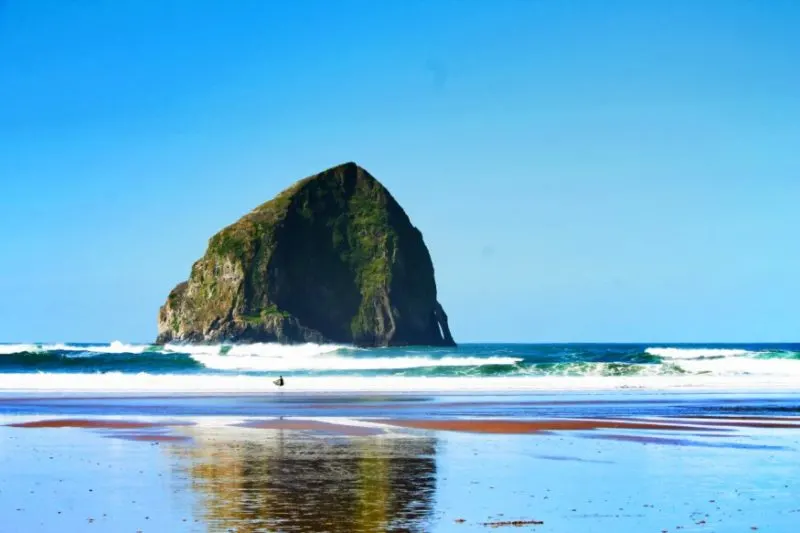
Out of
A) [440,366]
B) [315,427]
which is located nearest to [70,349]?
[440,366]

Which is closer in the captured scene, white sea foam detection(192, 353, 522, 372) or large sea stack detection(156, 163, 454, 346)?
white sea foam detection(192, 353, 522, 372)

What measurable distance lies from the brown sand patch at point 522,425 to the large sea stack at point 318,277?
133258mm

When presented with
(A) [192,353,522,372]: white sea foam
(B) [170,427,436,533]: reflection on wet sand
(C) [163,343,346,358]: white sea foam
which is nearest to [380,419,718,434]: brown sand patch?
(B) [170,427,436,533]: reflection on wet sand

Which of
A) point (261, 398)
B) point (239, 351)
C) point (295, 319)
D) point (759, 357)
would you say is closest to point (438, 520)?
point (261, 398)

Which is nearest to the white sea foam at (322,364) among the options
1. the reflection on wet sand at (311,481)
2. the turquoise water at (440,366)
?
the turquoise water at (440,366)

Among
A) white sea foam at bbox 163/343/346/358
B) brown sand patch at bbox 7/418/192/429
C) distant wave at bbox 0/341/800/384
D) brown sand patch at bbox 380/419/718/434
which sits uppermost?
white sea foam at bbox 163/343/346/358

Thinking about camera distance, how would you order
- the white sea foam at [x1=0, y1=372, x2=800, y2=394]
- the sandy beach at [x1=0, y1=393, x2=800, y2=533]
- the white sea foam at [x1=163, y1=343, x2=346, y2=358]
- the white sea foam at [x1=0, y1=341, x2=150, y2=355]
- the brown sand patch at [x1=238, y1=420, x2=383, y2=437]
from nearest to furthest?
the sandy beach at [x1=0, y1=393, x2=800, y2=533] < the brown sand patch at [x1=238, y1=420, x2=383, y2=437] < the white sea foam at [x1=0, y1=372, x2=800, y2=394] < the white sea foam at [x1=0, y1=341, x2=150, y2=355] < the white sea foam at [x1=163, y1=343, x2=346, y2=358]

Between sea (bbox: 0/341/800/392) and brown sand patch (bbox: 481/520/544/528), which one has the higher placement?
sea (bbox: 0/341/800/392)

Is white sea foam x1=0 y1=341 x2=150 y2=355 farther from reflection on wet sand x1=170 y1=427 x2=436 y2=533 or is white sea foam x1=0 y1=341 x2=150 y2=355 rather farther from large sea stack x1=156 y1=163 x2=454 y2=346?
reflection on wet sand x1=170 y1=427 x2=436 y2=533

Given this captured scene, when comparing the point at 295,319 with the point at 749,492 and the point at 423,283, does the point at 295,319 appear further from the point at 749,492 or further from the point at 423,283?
the point at 749,492

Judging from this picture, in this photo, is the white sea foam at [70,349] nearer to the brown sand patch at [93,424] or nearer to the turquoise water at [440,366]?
the turquoise water at [440,366]

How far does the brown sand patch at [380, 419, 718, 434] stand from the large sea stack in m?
133

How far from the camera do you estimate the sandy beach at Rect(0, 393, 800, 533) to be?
1170cm

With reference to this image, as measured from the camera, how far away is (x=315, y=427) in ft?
83.6
